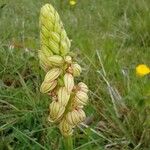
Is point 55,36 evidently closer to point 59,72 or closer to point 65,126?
point 59,72

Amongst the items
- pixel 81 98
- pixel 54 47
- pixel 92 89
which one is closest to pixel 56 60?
pixel 54 47

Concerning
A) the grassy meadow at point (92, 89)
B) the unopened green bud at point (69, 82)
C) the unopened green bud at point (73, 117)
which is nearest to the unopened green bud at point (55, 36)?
the unopened green bud at point (69, 82)

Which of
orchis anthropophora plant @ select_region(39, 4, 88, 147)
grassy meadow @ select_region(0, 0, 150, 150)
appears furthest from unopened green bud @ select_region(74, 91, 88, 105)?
grassy meadow @ select_region(0, 0, 150, 150)

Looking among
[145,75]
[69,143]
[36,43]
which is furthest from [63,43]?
[36,43]

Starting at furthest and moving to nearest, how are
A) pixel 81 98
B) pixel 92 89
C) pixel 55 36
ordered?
pixel 92 89
pixel 81 98
pixel 55 36

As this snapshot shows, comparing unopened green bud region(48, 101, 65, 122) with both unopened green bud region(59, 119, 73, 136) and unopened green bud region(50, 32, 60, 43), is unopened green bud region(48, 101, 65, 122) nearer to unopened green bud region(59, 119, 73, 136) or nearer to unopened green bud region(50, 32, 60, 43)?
unopened green bud region(59, 119, 73, 136)
